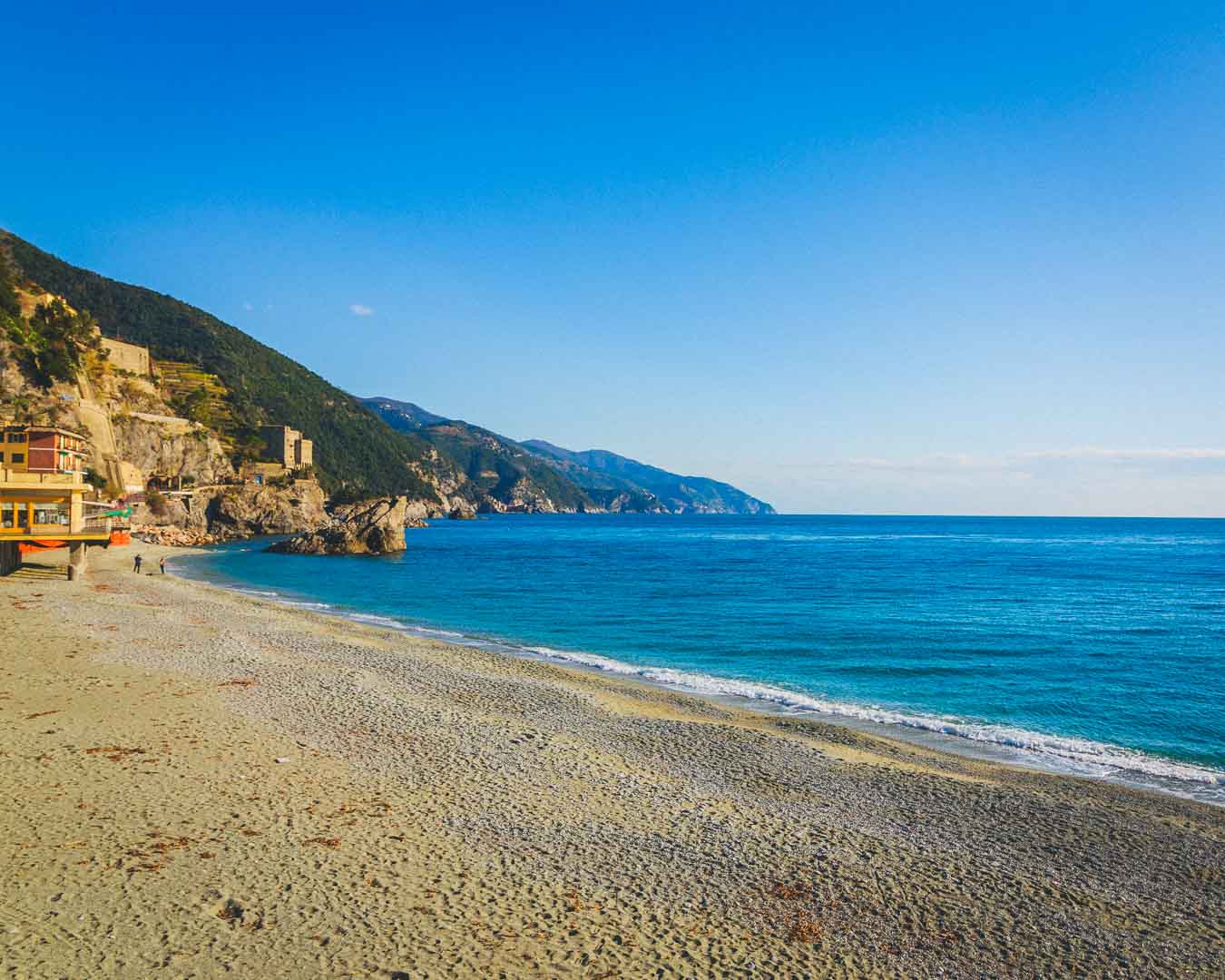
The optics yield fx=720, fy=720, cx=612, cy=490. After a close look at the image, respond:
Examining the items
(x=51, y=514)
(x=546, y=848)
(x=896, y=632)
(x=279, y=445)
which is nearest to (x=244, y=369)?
(x=279, y=445)

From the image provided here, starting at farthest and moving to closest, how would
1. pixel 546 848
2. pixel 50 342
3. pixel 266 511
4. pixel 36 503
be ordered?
pixel 266 511 → pixel 50 342 → pixel 36 503 → pixel 546 848

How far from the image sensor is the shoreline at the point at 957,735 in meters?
14.5

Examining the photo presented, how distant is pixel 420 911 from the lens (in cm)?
815

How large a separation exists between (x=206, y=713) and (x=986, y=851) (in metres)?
15.3

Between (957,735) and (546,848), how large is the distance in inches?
471

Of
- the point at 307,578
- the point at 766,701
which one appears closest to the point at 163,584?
the point at 307,578

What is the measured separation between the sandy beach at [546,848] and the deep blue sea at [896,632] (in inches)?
114

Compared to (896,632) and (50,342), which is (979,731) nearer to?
(896,632)

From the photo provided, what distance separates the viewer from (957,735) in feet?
57.2

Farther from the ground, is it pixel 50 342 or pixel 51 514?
pixel 50 342

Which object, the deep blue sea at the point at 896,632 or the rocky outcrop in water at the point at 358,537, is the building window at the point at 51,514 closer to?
the deep blue sea at the point at 896,632

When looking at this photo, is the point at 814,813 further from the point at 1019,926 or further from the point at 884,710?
the point at 884,710

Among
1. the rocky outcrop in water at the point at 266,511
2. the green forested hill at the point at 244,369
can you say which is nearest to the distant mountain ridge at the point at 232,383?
the green forested hill at the point at 244,369

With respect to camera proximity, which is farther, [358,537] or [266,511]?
[266,511]
